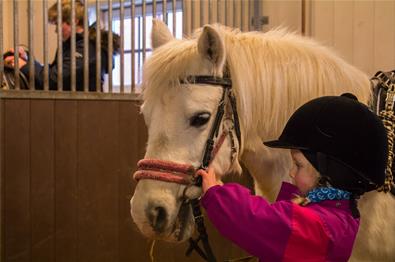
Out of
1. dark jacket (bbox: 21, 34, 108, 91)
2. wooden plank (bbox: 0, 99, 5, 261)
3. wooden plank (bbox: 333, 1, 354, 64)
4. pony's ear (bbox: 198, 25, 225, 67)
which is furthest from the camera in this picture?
wooden plank (bbox: 333, 1, 354, 64)

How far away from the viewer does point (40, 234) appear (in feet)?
6.23

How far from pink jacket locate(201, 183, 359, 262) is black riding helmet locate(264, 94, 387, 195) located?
0.08 meters

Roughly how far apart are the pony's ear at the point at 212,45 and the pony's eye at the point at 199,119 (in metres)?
0.13

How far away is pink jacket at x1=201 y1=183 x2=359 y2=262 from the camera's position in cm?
84

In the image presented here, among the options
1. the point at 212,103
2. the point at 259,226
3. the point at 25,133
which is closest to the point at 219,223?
the point at 259,226

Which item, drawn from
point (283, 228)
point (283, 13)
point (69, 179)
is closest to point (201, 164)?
point (283, 228)

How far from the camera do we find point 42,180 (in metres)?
1.89

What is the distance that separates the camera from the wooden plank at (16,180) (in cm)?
181

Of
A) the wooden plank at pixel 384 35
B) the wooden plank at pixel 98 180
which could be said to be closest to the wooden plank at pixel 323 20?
the wooden plank at pixel 384 35

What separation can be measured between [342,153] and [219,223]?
28 centimetres

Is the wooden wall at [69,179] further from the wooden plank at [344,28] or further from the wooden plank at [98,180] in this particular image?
the wooden plank at [344,28]

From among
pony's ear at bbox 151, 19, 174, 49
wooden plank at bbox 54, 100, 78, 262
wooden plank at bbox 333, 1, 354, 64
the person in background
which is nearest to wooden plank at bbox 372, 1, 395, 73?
wooden plank at bbox 333, 1, 354, 64

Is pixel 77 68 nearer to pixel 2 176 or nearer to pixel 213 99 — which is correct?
pixel 2 176

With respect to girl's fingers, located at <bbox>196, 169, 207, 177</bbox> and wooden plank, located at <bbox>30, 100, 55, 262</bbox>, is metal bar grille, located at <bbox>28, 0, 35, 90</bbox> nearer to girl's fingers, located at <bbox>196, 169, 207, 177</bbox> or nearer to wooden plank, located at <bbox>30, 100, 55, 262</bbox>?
wooden plank, located at <bbox>30, 100, 55, 262</bbox>
